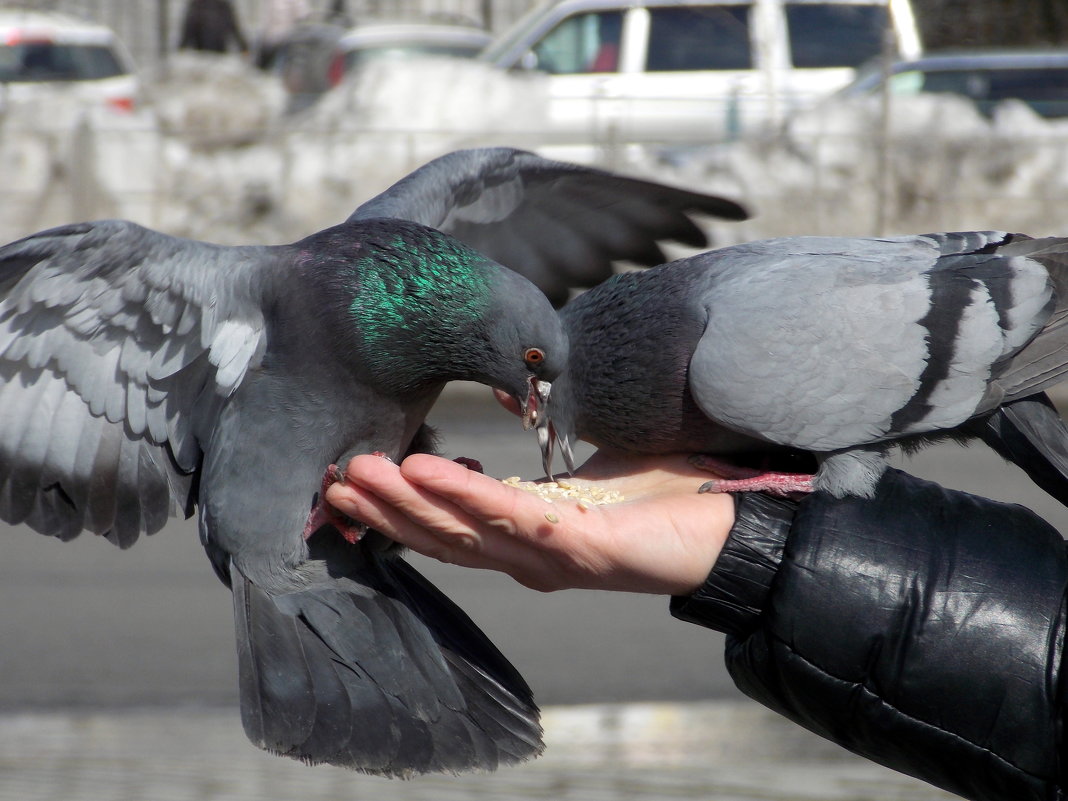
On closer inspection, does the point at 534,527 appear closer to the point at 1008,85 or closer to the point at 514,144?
the point at 514,144

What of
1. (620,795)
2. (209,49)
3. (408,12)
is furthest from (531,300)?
(408,12)

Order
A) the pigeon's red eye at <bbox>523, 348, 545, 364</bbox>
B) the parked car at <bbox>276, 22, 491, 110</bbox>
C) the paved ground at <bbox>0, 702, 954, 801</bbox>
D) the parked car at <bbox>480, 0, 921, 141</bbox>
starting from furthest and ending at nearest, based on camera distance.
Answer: the parked car at <bbox>276, 22, 491, 110</bbox> → the parked car at <bbox>480, 0, 921, 141</bbox> → the paved ground at <bbox>0, 702, 954, 801</bbox> → the pigeon's red eye at <bbox>523, 348, 545, 364</bbox>

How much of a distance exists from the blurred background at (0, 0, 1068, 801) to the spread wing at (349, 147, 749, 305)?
1754 mm

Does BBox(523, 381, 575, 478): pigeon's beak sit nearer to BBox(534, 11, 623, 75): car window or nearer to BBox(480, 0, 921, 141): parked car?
BBox(480, 0, 921, 141): parked car

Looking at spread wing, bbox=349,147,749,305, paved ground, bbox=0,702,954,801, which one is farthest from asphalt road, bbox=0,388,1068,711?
spread wing, bbox=349,147,749,305

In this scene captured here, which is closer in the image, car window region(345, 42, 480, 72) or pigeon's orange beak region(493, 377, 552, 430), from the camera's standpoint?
pigeon's orange beak region(493, 377, 552, 430)

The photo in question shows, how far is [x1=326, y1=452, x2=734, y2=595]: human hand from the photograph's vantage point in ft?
8.10

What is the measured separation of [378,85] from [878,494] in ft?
37.2

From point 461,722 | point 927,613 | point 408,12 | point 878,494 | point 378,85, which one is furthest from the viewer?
point 408,12

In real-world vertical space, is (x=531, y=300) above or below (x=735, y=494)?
above

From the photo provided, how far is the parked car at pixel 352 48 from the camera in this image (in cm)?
1628

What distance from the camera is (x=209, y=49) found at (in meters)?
18.9

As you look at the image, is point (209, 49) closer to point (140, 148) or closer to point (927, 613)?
point (140, 148)

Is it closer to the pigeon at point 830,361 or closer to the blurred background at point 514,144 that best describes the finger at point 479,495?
the pigeon at point 830,361
